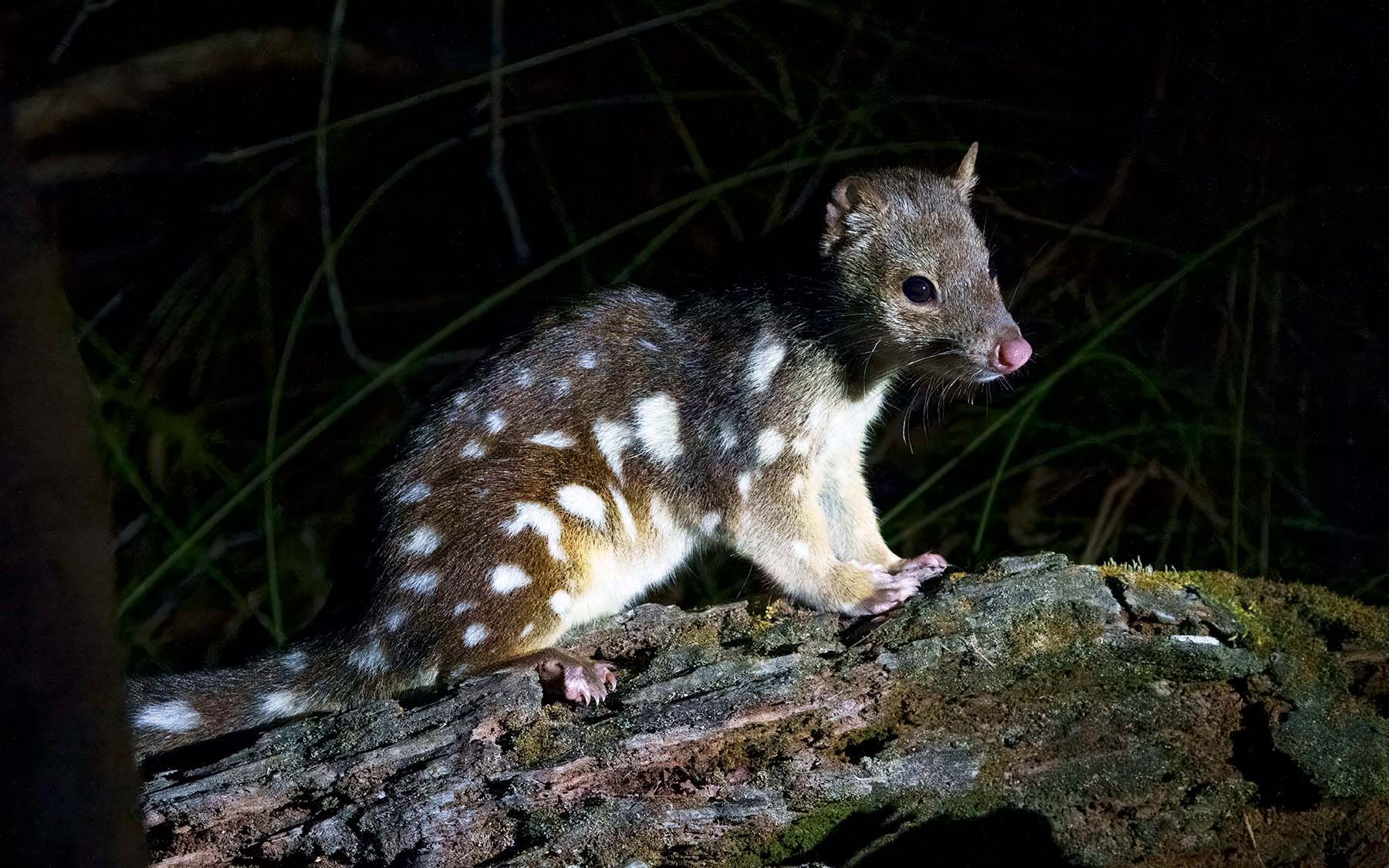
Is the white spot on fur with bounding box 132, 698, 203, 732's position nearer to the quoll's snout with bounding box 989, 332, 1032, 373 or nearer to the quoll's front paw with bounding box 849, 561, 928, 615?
the quoll's front paw with bounding box 849, 561, 928, 615

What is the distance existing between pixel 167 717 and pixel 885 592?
1755 mm

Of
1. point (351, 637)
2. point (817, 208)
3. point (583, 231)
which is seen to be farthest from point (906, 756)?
point (583, 231)

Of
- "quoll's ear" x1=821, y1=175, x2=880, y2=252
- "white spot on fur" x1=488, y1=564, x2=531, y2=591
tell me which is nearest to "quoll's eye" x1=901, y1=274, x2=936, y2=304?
"quoll's ear" x1=821, y1=175, x2=880, y2=252

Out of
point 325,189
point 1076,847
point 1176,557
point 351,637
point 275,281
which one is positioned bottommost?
point 1176,557

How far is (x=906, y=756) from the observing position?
2.50 metres

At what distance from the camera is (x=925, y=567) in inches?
135

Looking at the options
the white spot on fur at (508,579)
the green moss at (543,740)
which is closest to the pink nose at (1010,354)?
the white spot on fur at (508,579)

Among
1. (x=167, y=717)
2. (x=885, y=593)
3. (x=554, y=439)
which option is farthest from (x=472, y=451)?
(x=885, y=593)

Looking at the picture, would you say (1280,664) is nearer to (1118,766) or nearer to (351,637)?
(1118,766)

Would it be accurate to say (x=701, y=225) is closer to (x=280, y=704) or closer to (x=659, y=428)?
(x=659, y=428)

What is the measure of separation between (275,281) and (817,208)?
2.66 metres

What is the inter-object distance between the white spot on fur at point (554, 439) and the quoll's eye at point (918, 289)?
0.99m

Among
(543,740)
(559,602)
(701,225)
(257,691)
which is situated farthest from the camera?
(701,225)

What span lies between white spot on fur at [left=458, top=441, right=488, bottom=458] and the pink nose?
4.41 ft
